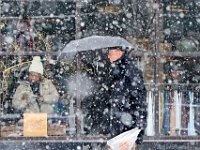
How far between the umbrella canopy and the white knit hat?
452 mm

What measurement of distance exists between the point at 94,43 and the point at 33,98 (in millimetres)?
1433

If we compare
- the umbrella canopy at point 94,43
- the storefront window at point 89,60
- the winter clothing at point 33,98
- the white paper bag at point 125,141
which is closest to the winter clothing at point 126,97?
the white paper bag at point 125,141

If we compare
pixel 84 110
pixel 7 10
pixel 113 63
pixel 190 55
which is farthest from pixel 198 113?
pixel 7 10

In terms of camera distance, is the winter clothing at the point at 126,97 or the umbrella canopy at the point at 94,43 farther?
the umbrella canopy at the point at 94,43

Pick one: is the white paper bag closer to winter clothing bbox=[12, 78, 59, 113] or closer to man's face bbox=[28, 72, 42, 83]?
winter clothing bbox=[12, 78, 59, 113]

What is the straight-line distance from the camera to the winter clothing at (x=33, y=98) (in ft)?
27.6

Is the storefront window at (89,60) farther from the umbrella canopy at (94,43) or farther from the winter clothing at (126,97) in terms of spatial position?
the winter clothing at (126,97)

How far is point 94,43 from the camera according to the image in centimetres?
773

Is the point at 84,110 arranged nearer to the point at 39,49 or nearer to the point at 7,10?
the point at 39,49

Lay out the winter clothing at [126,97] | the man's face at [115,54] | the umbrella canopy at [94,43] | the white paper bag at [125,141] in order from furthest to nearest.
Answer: the umbrella canopy at [94,43], the man's face at [115,54], the winter clothing at [126,97], the white paper bag at [125,141]

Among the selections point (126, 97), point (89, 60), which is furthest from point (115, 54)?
point (89, 60)

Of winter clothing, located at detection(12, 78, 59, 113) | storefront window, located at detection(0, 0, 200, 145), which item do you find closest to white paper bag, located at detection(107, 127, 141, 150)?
storefront window, located at detection(0, 0, 200, 145)

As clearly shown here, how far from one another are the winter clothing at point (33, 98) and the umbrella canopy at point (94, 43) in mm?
665

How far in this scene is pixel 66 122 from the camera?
27.7 ft
